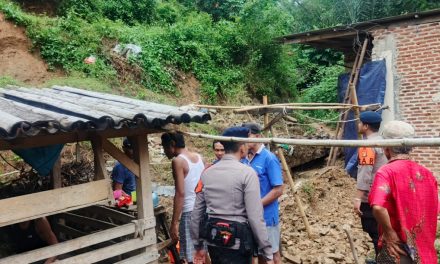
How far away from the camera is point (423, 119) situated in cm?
849

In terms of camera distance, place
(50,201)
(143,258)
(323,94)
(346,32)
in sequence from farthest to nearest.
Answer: (323,94) < (346,32) < (143,258) < (50,201)

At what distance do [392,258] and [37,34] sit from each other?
32.3 ft

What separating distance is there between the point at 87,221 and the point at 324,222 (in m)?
4.23

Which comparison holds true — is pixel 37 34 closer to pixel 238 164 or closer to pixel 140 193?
pixel 140 193

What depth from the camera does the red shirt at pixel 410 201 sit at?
2672 mm

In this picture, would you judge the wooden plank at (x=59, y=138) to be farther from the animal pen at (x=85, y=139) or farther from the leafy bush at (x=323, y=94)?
the leafy bush at (x=323, y=94)

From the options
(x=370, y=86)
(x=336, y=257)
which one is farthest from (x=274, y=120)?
(x=370, y=86)

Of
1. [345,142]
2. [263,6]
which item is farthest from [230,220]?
[263,6]

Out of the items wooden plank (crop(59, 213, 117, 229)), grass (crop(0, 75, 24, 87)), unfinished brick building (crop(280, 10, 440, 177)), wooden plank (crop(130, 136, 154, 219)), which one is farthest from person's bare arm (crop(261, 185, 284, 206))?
grass (crop(0, 75, 24, 87))

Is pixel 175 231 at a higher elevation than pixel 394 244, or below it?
below

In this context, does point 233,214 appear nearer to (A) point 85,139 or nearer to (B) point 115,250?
(B) point 115,250

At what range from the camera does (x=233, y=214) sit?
3.13 metres

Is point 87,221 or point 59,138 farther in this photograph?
point 87,221

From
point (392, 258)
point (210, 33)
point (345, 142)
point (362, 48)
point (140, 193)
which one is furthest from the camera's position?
point (210, 33)
